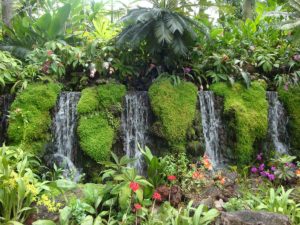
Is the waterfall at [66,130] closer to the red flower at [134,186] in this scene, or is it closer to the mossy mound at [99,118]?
the mossy mound at [99,118]

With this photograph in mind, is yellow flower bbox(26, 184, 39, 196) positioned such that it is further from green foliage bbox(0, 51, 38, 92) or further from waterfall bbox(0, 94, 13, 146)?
green foliage bbox(0, 51, 38, 92)

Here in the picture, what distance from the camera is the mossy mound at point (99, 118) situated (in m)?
5.51

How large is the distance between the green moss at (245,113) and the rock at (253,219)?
2.82 meters

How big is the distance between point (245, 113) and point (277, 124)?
1.02 meters

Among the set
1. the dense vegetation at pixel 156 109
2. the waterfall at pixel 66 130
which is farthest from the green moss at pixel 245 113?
the waterfall at pixel 66 130

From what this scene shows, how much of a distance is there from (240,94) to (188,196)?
10.3ft

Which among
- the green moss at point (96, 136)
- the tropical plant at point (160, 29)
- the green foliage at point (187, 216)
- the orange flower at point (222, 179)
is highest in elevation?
the tropical plant at point (160, 29)

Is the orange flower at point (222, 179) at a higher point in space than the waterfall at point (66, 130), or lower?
lower

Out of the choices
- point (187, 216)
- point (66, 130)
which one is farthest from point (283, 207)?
point (66, 130)

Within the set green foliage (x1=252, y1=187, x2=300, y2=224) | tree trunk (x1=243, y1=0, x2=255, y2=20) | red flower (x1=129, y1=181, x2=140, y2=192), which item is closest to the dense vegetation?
green foliage (x1=252, y1=187, x2=300, y2=224)

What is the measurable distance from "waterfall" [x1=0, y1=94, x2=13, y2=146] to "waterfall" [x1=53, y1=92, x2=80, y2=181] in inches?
38.0

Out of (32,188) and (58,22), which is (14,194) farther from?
(58,22)

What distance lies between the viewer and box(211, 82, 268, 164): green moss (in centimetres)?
632

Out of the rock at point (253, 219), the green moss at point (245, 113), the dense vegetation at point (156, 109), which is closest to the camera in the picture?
the rock at point (253, 219)
